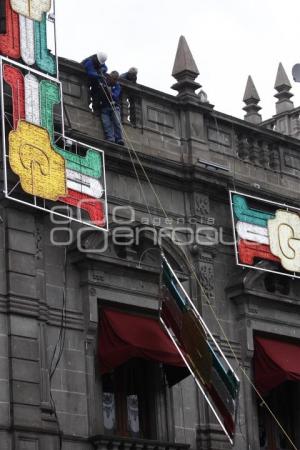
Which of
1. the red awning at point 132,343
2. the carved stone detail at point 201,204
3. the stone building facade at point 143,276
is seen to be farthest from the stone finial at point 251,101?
the red awning at point 132,343

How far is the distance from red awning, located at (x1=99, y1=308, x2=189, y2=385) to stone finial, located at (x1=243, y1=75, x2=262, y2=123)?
16.1 m

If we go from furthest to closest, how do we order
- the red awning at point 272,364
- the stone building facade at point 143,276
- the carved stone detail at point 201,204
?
the carved stone detail at point 201,204, the red awning at point 272,364, the stone building facade at point 143,276

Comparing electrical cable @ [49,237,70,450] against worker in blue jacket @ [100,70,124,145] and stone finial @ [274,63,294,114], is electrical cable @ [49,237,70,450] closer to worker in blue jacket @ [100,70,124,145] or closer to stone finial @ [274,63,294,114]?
worker in blue jacket @ [100,70,124,145]

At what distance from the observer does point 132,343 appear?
29.2 m

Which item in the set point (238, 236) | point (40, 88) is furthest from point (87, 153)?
point (238, 236)

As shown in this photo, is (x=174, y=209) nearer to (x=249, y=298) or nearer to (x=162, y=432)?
(x=249, y=298)

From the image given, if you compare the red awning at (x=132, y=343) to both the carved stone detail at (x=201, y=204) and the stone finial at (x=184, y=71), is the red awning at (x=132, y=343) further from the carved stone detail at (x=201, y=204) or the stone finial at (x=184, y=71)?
the stone finial at (x=184, y=71)

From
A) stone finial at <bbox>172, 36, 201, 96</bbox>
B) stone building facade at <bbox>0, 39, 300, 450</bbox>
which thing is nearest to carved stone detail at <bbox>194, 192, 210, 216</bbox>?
stone building facade at <bbox>0, 39, 300, 450</bbox>

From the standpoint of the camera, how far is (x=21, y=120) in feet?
92.8

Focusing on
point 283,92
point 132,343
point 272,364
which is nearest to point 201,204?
point 272,364

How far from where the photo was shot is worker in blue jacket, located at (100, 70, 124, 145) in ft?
102

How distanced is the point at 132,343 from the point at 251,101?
17.9 metres

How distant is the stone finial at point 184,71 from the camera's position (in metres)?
33.7

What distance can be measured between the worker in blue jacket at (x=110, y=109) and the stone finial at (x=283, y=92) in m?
14.9
